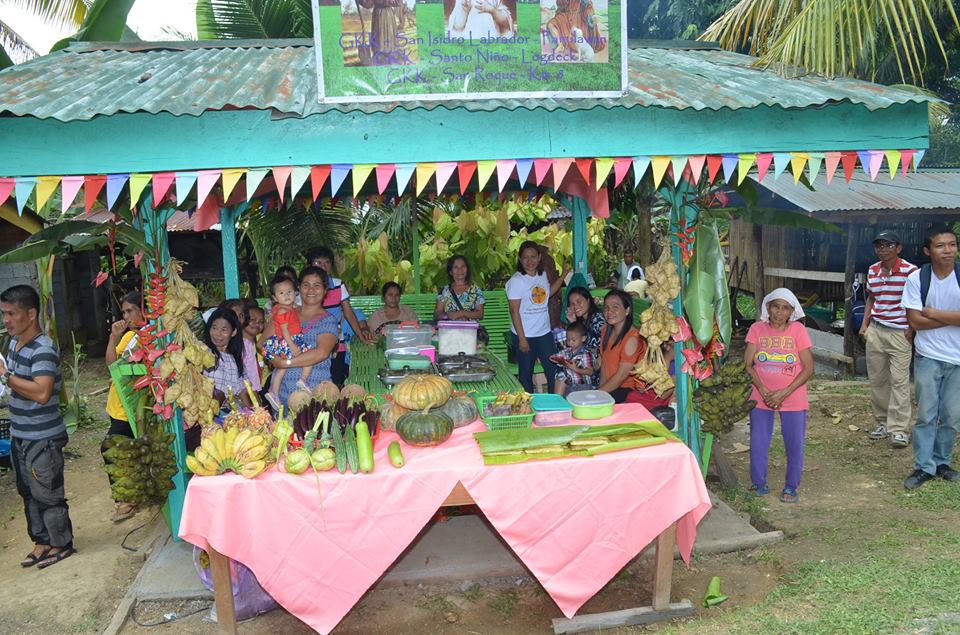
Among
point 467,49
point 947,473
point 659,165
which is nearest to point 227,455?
point 467,49

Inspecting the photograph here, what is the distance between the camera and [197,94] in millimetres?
4312

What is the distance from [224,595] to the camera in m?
3.89

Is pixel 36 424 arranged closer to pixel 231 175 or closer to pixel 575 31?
pixel 231 175

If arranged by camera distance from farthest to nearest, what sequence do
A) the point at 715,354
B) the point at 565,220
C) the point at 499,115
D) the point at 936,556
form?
1. the point at 565,220
2. the point at 715,354
3. the point at 936,556
4. the point at 499,115

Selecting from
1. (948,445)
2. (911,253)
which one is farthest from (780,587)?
(911,253)

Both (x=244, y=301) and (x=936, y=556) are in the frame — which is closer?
(x=936, y=556)

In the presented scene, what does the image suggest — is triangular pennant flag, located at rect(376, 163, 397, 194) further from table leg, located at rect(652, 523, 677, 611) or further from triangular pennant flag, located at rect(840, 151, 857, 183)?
triangular pennant flag, located at rect(840, 151, 857, 183)

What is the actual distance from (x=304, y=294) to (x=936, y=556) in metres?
4.65

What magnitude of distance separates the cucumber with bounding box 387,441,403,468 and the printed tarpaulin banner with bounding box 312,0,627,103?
1.99m

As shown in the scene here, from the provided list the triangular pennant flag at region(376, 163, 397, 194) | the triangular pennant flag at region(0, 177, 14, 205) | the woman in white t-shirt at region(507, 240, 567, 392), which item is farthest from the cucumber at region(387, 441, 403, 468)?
the woman in white t-shirt at region(507, 240, 567, 392)

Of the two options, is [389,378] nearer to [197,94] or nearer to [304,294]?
[304,294]

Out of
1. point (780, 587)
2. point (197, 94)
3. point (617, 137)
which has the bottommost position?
point (780, 587)

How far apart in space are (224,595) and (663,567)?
2.39 m

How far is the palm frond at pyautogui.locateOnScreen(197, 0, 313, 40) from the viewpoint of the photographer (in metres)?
10.2
